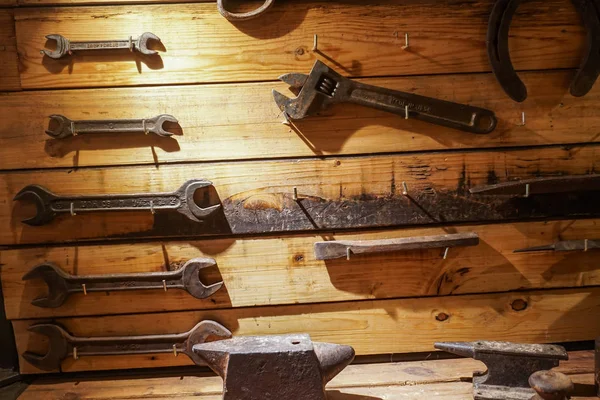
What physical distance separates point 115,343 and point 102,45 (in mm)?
1040

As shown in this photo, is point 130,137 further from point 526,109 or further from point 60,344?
point 526,109

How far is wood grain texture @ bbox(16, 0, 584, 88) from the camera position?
5.31ft

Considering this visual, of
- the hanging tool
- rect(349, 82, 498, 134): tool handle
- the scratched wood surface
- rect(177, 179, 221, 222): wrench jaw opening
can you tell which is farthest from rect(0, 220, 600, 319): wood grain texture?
the hanging tool

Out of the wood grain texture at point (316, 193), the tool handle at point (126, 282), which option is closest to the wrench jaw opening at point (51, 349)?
the tool handle at point (126, 282)

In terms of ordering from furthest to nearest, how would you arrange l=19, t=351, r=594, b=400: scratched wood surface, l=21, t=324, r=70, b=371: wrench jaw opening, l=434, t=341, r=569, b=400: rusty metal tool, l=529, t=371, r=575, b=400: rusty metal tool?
1. l=21, t=324, r=70, b=371: wrench jaw opening
2. l=19, t=351, r=594, b=400: scratched wood surface
3. l=434, t=341, r=569, b=400: rusty metal tool
4. l=529, t=371, r=575, b=400: rusty metal tool

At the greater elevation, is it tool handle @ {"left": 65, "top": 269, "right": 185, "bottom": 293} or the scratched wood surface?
tool handle @ {"left": 65, "top": 269, "right": 185, "bottom": 293}

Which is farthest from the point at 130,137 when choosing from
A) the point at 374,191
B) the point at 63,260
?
the point at 374,191

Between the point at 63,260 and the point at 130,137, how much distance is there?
19.7 inches

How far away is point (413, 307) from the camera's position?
1793mm

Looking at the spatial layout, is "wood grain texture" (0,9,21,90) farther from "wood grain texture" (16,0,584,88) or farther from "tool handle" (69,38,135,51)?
"tool handle" (69,38,135,51)

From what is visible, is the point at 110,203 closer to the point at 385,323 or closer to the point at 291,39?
the point at 291,39

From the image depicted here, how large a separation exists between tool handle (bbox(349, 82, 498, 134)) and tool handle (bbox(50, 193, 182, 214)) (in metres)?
0.74

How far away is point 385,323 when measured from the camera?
5.89 feet

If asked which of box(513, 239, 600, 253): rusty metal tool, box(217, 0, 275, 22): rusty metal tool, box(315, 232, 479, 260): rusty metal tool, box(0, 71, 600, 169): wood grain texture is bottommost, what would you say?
box(513, 239, 600, 253): rusty metal tool
